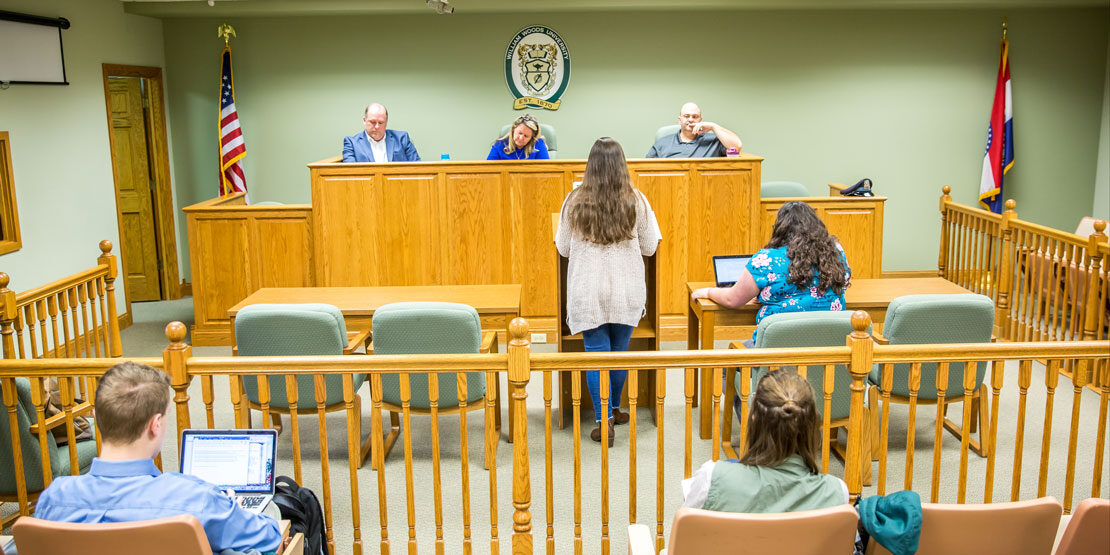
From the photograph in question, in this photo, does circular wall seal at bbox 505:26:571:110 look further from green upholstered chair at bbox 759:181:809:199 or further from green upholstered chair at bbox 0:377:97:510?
green upholstered chair at bbox 0:377:97:510

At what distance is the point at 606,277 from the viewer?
4375mm

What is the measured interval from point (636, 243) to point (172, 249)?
567 centimetres

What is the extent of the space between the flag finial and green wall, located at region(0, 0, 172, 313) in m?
0.72

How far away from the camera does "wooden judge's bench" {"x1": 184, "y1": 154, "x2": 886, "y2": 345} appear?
638cm

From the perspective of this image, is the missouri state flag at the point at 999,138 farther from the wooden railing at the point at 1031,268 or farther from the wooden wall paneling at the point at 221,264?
the wooden wall paneling at the point at 221,264

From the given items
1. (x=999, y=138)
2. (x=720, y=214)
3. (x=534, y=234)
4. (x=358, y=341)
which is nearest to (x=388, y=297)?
(x=358, y=341)

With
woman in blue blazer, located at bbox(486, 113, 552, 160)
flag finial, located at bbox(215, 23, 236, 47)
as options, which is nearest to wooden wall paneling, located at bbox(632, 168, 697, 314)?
woman in blue blazer, located at bbox(486, 113, 552, 160)

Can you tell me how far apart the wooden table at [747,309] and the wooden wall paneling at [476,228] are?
6.23 feet

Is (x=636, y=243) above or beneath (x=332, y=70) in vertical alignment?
beneath

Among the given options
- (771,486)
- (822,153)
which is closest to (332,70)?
(822,153)

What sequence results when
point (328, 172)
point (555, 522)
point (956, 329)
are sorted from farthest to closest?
1. point (328, 172)
2. point (956, 329)
3. point (555, 522)

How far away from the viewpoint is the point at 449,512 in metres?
3.97

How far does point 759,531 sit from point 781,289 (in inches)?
86.5

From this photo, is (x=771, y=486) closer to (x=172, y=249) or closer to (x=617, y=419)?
(x=617, y=419)
